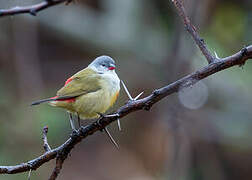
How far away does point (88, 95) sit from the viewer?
3453 millimetres

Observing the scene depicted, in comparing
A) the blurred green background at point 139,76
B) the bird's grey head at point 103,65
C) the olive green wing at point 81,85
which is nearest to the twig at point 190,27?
the olive green wing at point 81,85

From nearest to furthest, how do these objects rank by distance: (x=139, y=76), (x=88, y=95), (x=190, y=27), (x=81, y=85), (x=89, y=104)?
(x=190, y=27) → (x=89, y=104) → (x=88, y=95) → (x=81, y=85) → (x=139, y=76)

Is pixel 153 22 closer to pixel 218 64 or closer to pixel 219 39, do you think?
pixel 219 39

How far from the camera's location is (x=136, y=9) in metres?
8.55

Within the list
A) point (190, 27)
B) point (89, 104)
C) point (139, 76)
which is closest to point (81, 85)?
point (89, 104)

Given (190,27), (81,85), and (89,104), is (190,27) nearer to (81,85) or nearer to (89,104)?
(89,104)

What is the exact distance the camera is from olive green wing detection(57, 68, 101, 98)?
3.37m

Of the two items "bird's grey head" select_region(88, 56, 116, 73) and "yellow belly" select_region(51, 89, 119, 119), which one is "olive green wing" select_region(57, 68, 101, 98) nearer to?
"yellow belly" select_region(51, 89, 119, 119)

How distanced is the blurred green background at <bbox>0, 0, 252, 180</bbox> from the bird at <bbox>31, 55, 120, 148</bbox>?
11.7ft

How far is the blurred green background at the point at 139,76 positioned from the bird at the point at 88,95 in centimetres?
356

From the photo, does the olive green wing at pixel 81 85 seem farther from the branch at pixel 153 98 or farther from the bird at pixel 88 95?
the branch at pixel 153 98

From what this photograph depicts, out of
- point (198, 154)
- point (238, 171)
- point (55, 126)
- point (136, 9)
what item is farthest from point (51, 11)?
point (238, 171)

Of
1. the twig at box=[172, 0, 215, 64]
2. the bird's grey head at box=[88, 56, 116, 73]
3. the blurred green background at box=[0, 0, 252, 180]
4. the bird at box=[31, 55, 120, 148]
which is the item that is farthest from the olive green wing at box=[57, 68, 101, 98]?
the blurred green background at box=[0, 0, 252, 180]

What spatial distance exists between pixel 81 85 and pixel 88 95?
155 millimetres
